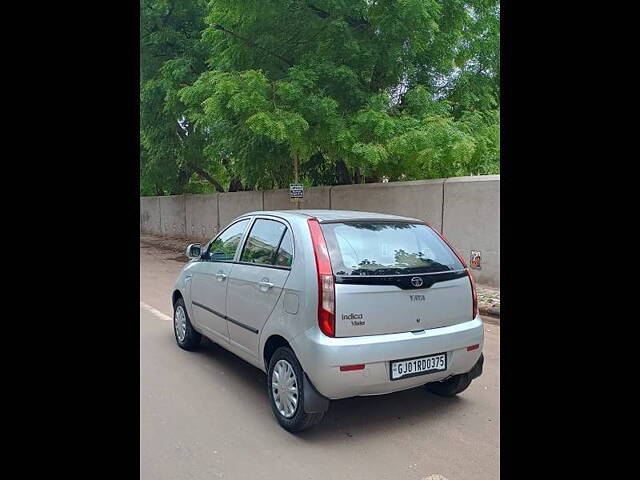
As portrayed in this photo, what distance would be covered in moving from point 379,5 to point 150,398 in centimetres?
848

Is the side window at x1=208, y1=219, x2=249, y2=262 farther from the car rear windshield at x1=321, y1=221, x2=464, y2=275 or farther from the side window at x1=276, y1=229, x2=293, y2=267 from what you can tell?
the car rear windshield at x1=321, y1=221, x2=464, y2=275

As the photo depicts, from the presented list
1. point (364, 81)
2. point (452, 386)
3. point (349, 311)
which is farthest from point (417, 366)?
point (364, 81)

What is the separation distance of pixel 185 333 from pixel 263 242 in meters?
1.84

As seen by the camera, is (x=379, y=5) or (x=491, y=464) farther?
(x=379, y=5)

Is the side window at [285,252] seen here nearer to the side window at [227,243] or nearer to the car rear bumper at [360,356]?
the car rear bumper at [360,356]

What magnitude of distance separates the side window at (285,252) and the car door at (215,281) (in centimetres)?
78

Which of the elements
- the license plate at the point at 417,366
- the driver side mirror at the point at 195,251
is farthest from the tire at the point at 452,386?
the driver side mirror at the point at 195,251

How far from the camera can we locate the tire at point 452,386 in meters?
3.87

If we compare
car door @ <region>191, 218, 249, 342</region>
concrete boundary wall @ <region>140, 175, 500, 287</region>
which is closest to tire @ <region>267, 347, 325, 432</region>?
car door @ <region>191, 218, 249, 342</region>

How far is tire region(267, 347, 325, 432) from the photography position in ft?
10.7

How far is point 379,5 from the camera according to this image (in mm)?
9562

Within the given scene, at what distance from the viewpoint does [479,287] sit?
8.73 meters

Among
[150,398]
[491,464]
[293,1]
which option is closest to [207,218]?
[293,1]
